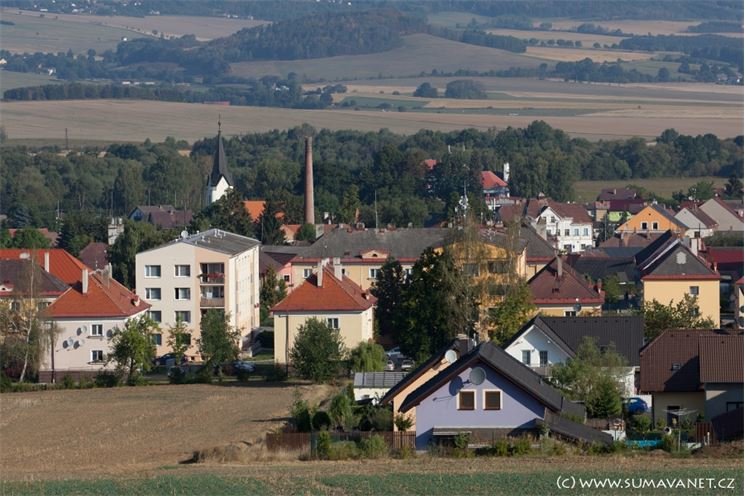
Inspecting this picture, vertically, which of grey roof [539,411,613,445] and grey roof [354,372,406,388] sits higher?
grey roof [539,411,613,445]

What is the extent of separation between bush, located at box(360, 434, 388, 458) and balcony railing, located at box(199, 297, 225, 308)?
22731mm

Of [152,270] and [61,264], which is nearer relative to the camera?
[61,264]

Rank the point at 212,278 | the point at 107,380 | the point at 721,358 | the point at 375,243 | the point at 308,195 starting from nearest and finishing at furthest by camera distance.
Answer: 1. the point at 721,358
2. the point at 107,380
3. the point at 212,278
4. the point at 375,243
5. the point at 308,195

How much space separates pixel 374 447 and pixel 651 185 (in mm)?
80342

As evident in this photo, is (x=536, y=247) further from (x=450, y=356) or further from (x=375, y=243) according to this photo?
(x=450, y=356)

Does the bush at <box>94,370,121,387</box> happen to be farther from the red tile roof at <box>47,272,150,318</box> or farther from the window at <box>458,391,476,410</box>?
the window at <box>458,391,476,410</box>

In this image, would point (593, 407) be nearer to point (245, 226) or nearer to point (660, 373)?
point (660, 373)

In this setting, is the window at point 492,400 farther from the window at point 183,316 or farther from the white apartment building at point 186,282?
the window at point 183,316

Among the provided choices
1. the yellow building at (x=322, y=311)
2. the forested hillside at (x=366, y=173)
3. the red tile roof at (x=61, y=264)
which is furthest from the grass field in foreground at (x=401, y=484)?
the forested hillside at (x=366, y=173)

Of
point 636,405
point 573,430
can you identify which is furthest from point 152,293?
point 573,430

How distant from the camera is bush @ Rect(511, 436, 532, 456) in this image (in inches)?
940

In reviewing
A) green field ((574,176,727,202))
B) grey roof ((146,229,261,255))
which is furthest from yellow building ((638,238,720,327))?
green field ((574,176,727,202))

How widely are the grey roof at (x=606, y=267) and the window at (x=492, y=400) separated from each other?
2776 cm

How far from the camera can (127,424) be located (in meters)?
32.3
